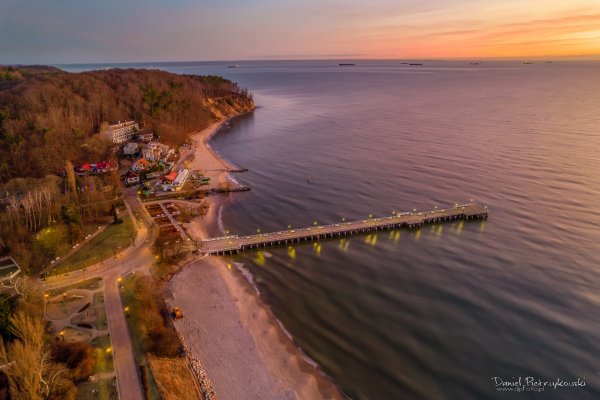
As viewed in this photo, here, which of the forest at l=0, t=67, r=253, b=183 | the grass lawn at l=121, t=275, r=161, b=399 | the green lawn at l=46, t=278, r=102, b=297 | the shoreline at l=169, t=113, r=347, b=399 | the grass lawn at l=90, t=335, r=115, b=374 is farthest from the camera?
the forest at l=0, t=67, r=253, b=183

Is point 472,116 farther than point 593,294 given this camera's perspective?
Yes

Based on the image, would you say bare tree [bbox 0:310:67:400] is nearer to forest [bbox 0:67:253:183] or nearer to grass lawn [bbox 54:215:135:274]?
grass lawn [bbox 54:215:135:274]

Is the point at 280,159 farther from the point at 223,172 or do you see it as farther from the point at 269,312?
the point at 269,312

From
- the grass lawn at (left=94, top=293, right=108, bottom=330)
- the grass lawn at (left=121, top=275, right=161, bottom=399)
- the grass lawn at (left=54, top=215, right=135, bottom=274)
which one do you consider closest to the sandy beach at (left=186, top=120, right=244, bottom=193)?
the grass lawn at (left=54, top=215, right=135, bottom=274)

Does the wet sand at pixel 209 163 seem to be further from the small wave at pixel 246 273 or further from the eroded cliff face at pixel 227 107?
the eroded cliff face at pixel 227 107

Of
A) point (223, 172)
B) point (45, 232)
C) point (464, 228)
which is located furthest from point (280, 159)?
point (45, 232)

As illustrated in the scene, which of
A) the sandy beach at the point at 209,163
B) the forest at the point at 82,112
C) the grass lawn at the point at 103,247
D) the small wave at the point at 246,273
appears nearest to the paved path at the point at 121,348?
the grass lawn at the point at 103,247
